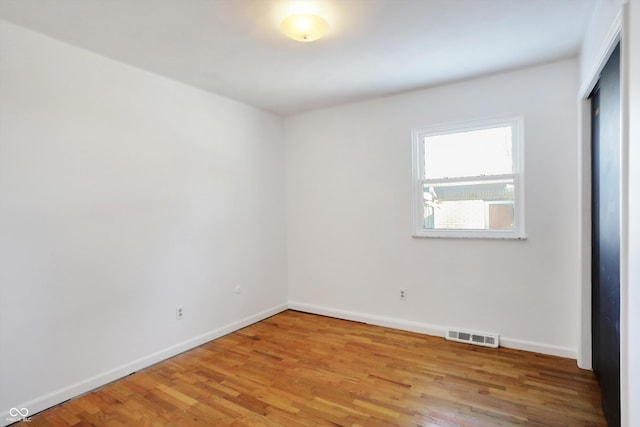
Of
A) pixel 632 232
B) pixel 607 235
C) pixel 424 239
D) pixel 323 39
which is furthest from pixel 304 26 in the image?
pixel 424 239

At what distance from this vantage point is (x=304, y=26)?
2080mm

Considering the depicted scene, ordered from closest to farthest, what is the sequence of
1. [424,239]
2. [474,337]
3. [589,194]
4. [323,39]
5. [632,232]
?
[632,232], [323,39], [589,194], [474,337], [424,239]

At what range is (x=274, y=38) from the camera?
239 cm

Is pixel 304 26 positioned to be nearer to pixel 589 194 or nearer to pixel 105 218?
pixel 105 218

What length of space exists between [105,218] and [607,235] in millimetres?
3456

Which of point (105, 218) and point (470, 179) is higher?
point (470, 179)

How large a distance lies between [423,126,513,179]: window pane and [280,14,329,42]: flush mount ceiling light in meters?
1.82

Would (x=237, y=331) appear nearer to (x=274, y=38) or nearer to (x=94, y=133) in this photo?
(x=94, y=133)

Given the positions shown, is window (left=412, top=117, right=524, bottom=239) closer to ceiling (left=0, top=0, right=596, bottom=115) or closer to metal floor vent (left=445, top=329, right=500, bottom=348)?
ceiling (left=0, top=0, right=596, bottom=115)

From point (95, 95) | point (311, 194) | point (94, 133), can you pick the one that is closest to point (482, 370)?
point (311, 194)

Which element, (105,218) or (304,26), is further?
(105,218)

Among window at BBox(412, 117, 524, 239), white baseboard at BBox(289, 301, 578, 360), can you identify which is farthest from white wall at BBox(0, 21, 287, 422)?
window at BBox(412, 117, 524, 239)

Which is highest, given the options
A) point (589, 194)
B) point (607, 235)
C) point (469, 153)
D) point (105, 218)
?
point (469, 153)

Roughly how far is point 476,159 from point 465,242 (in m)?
0.82
